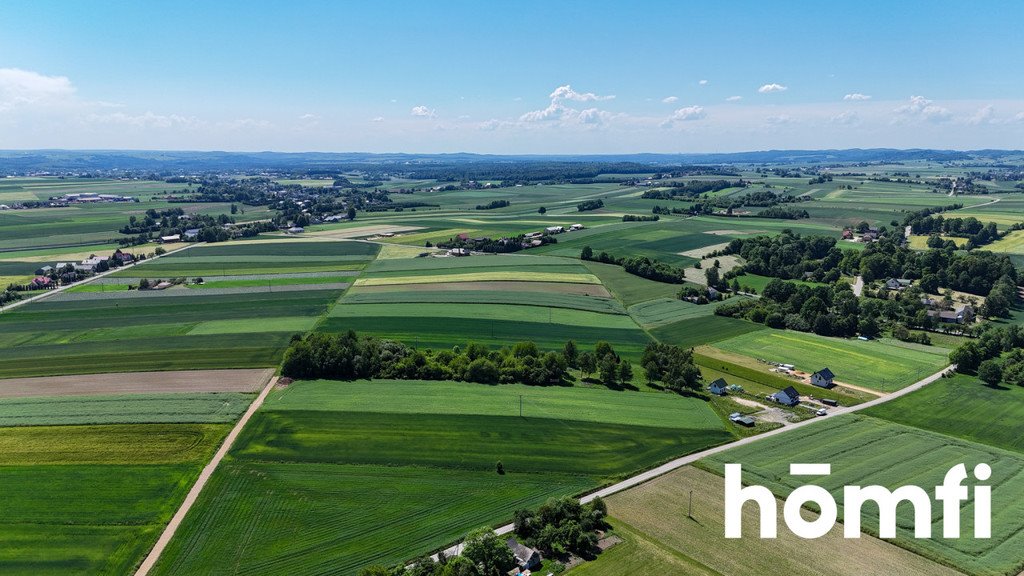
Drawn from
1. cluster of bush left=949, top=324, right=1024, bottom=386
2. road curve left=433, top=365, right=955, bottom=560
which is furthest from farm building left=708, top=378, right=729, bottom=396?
cluster of bush left=949, top=324, right=1024, bottom=386

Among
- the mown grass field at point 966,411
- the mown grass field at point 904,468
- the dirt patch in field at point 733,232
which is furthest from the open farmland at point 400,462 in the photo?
the dirt patch in field at point 733,232

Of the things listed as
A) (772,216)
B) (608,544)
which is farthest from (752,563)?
(772,216)

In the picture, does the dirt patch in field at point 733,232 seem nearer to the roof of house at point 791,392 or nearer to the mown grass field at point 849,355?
the mown grass field at point 849,355

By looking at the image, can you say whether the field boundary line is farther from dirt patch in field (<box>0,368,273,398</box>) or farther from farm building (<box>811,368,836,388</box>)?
farm building (<box>811,368,836,388</box>)

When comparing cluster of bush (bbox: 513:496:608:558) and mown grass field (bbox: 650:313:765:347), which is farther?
mown grass field (bbox: 650:313:765:347)

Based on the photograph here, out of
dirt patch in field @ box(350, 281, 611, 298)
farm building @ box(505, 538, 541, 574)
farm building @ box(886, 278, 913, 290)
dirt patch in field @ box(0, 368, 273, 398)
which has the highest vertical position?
dirt patch in field @ box(350, 281, 611, 298)

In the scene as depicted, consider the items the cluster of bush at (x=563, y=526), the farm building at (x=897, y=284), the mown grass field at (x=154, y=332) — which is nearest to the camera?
the cluster of bush at (x=563, y=526)

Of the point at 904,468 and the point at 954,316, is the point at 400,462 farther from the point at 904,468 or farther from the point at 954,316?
the point at 954,316
